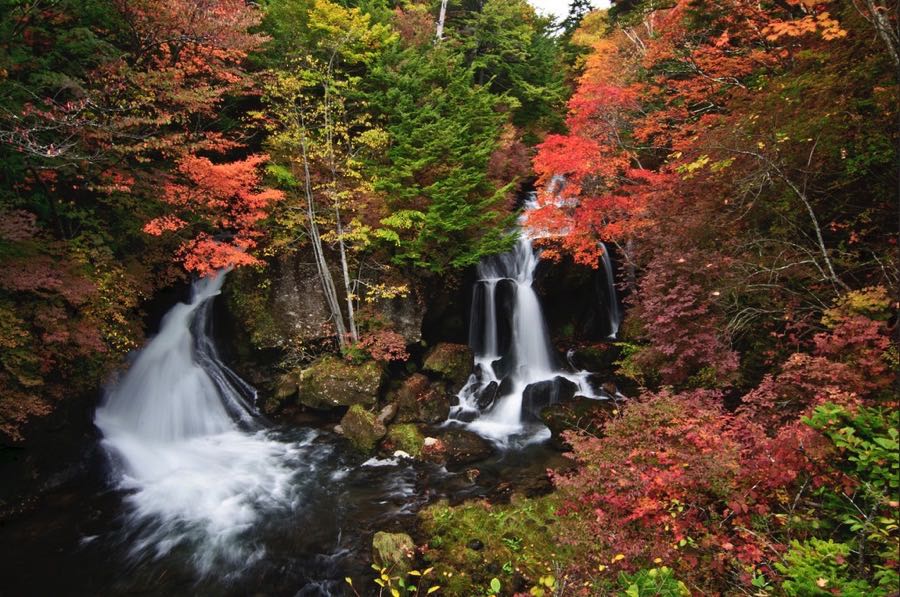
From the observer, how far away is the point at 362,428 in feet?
37.2

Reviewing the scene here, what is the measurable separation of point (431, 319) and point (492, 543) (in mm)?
8244

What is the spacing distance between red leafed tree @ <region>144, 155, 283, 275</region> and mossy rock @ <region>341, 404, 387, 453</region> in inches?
196

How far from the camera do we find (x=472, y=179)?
13.1 metres

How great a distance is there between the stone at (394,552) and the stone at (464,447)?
3211mm

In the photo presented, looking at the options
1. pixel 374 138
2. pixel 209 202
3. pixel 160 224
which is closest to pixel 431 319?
pixel 374 138

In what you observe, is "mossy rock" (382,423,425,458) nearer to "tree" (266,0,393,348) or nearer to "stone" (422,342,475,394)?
"stone" (422,342,475,394)

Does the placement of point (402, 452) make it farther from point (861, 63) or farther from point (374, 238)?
point (861, 63)

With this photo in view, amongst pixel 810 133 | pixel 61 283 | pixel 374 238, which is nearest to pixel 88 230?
pixel 61 283

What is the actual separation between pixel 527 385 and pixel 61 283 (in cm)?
1187

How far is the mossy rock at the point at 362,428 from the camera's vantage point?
11133mm

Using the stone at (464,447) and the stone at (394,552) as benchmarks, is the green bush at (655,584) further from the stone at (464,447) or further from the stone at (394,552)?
the stone at (464,447)

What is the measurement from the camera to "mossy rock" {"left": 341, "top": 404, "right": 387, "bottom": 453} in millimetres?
11133

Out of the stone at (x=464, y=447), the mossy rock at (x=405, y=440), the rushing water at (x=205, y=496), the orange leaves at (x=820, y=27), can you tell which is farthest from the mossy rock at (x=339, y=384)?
the orange leaves at (x=820, y=27)

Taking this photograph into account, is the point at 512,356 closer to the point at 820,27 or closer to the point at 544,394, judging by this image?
the point at 544,394
